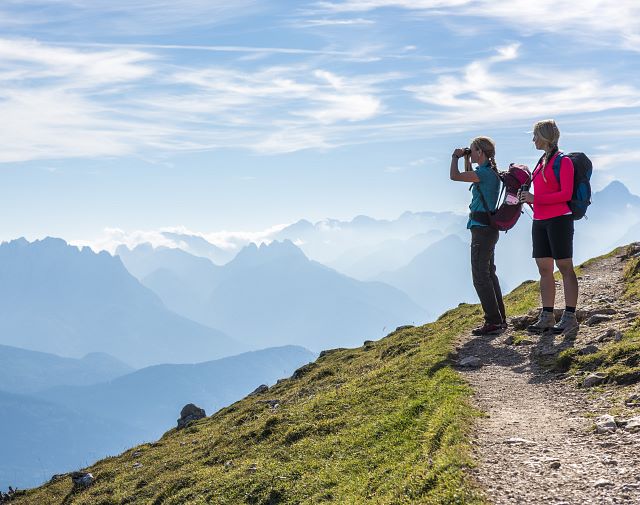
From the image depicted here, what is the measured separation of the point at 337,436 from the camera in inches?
563

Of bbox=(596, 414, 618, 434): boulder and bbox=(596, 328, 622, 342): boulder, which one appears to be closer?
bbox=(596, 414, 618, 434): boulder

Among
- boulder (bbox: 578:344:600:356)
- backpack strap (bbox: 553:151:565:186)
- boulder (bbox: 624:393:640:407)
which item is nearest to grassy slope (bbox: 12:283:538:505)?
boulder (bbox: 624:393:640:407)

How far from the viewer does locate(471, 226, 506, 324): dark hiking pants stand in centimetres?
1711

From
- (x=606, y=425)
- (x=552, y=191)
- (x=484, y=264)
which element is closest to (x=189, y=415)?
(x=484, y=264)

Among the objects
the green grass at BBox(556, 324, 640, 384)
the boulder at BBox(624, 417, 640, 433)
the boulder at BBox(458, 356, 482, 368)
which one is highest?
the boulder at BBox(458, 356, 482, 368)

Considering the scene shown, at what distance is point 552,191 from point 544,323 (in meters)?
4.05

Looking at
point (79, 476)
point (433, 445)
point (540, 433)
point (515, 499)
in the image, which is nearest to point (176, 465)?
point (79, 476)

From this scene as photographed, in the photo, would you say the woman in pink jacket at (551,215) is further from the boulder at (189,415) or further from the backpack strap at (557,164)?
the boulder at (189,415)

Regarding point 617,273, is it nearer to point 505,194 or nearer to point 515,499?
point 505,194

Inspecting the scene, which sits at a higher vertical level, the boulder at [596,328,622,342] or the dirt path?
the boulder at [596,328,622,342]

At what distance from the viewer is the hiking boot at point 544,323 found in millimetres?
16734

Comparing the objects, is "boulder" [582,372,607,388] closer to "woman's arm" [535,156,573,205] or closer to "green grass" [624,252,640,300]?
"woman's arm" [535,156,573,205]

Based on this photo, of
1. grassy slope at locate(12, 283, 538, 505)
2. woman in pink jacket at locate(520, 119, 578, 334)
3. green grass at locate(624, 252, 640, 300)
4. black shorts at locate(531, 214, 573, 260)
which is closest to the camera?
grassy slope at locate(12, 283, 538, 505)

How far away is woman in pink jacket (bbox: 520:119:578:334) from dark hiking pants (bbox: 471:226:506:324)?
1.63m
